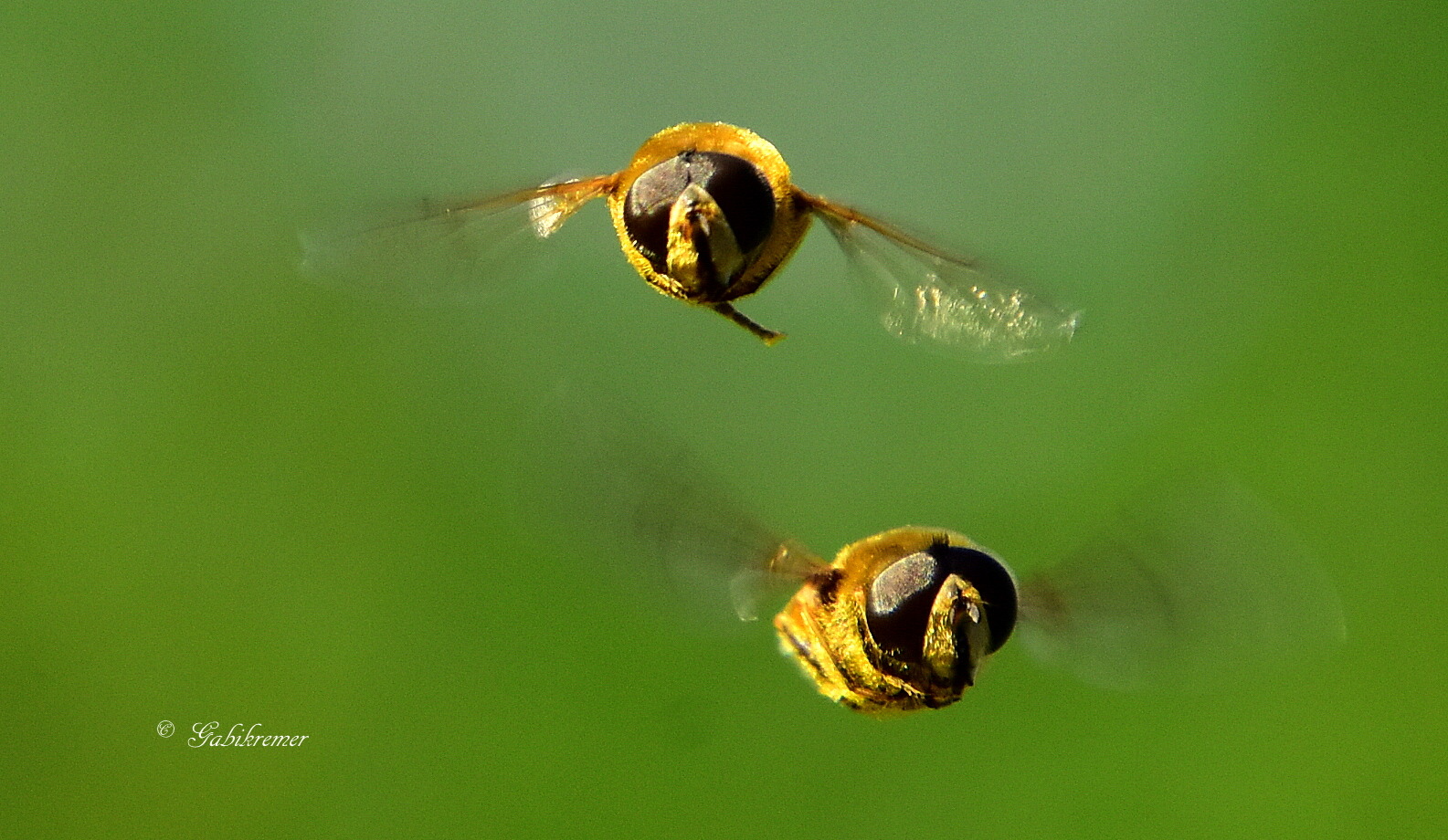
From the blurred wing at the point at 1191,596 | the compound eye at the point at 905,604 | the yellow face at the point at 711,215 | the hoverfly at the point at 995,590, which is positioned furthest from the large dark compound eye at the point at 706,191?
the blurred wing at the point at 1191,596

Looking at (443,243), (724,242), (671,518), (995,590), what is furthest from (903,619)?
(443,243)

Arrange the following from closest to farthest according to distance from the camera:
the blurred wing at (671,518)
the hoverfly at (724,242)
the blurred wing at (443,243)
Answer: the blurred wing at (671,518) < the hoverfly at (724,242) < the blurred wing at (443,243)

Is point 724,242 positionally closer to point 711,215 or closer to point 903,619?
point 711,215

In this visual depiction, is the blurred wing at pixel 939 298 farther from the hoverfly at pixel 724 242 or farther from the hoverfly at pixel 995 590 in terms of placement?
the hoverfly at pixel 995 590

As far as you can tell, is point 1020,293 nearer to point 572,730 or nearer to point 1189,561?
point 1189,561

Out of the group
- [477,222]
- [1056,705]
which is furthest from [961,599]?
[1056,705]

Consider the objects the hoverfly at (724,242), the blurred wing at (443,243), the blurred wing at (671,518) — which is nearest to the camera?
the blurred wing at (671,518)

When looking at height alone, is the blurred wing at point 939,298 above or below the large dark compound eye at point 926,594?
above
